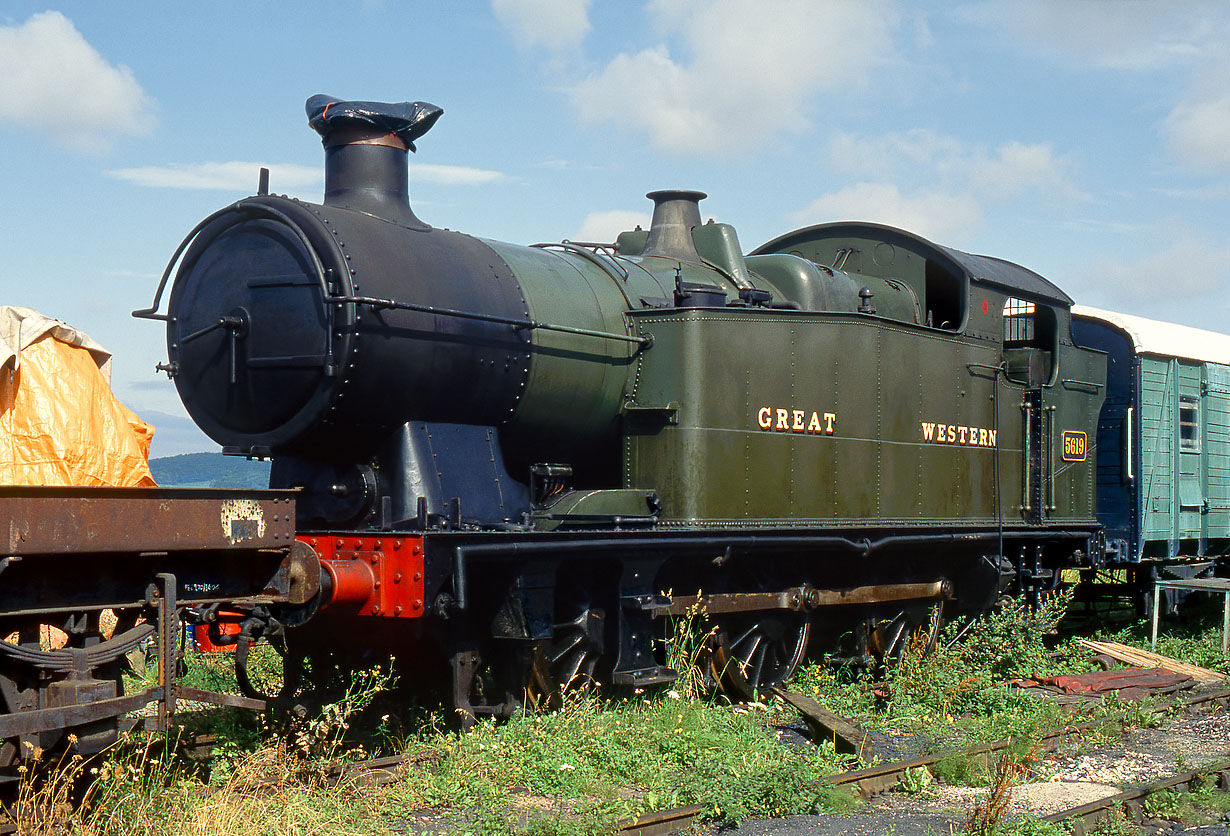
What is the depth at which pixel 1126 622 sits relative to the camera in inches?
580

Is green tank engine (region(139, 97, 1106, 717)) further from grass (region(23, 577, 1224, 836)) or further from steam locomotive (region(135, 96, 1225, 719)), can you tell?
grass (region(23, 577, 1224, 836))

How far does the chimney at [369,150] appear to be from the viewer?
7695mm

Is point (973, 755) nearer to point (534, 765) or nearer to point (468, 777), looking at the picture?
point (534, 765)

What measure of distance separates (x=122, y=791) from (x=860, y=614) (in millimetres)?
5958

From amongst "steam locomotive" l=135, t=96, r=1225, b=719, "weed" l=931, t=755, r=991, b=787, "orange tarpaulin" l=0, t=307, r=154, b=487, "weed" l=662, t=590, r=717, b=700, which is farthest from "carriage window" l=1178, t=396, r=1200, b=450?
"orange tarpaulin" l=0, t=307, r=154, b=487

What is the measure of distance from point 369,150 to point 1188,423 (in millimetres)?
10274

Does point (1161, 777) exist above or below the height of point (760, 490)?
below

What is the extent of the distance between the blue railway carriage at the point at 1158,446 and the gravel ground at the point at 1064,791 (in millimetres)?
4238

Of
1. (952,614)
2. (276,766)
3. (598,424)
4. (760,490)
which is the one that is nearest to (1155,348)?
(952,614)

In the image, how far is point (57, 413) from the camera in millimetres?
9867

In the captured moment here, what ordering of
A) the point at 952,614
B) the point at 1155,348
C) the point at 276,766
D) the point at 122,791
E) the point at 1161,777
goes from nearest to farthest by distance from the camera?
the point at 122,791, the point at 276,766, the point at 1161,777, the point at 952,614, the point at 1155,348

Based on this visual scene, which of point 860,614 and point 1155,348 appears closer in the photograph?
point 860,614

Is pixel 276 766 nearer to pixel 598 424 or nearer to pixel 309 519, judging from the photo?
pixel 309 519

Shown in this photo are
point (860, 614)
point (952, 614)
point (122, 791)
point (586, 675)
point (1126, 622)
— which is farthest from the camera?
point (1126, 622)
